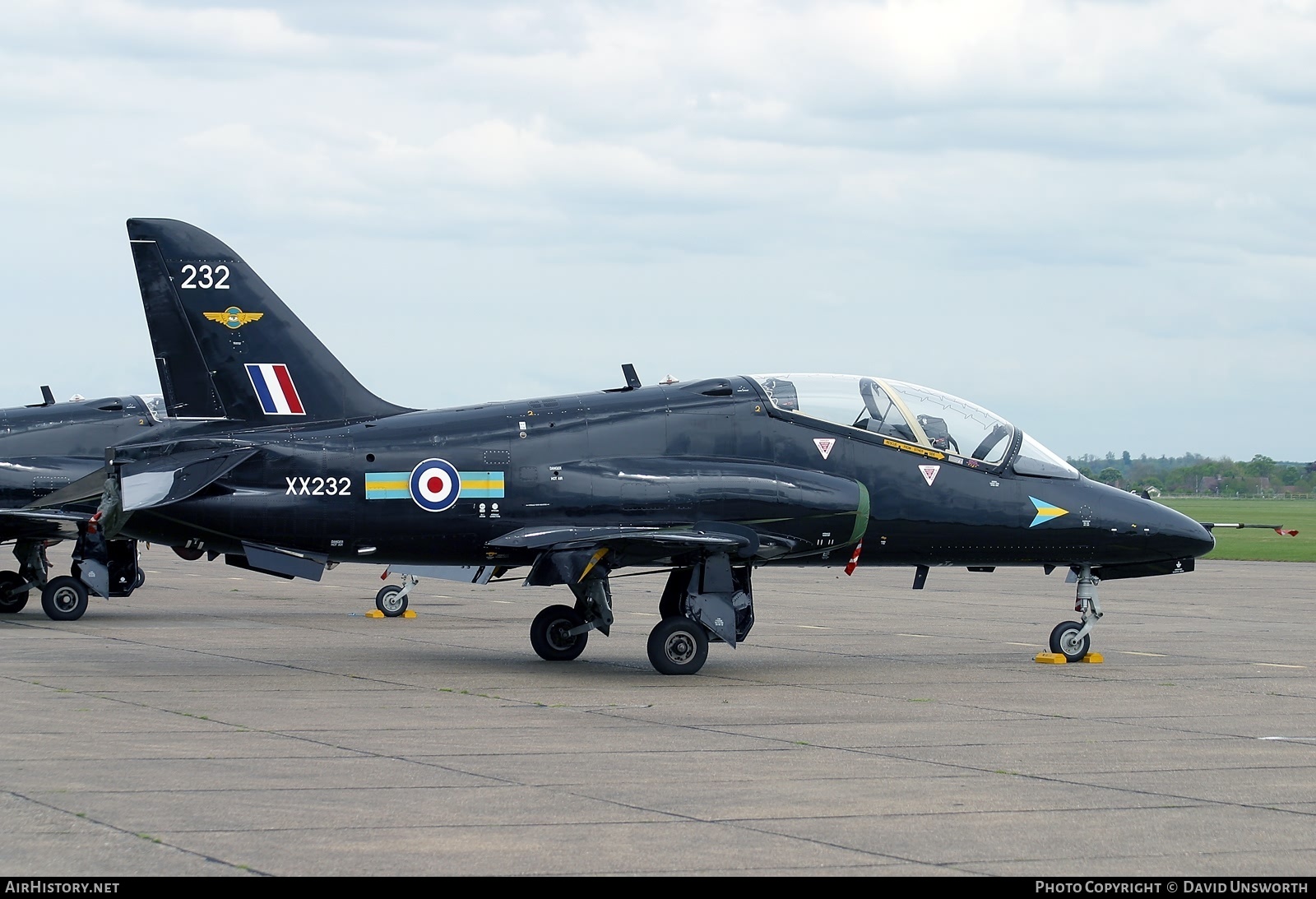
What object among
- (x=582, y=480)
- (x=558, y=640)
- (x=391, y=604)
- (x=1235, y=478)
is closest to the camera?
(x=582, y=480)

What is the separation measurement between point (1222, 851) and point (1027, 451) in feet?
32.5

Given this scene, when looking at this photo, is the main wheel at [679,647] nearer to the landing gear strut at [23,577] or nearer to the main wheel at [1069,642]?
the main wheel at [1069,642]

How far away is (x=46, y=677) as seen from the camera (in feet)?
51.7

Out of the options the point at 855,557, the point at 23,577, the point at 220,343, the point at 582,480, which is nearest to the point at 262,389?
the point at 220,343

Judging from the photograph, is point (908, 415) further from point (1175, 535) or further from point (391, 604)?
point (391, 604)

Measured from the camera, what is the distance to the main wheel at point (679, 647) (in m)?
16.5

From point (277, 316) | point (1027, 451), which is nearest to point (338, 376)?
point (277, 316)

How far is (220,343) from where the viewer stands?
16844 millimetres

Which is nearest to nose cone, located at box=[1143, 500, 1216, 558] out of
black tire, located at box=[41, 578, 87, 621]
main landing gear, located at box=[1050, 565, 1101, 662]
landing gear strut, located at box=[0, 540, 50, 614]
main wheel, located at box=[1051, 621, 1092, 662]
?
main landing gear, located at box=[1050, 565, 1101, 662]

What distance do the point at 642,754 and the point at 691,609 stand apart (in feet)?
16.3

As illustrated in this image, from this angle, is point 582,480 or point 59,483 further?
point 59,483

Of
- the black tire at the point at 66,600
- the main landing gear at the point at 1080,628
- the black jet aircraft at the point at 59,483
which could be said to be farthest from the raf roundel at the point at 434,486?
the black tire at the point at 66,600

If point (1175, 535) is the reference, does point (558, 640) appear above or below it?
below

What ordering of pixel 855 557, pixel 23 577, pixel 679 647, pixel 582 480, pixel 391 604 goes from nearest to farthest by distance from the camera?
pixel 679 647 < pixel 582 480 < pixel 855 557 < pixel 23 577 < pixel 391 604
